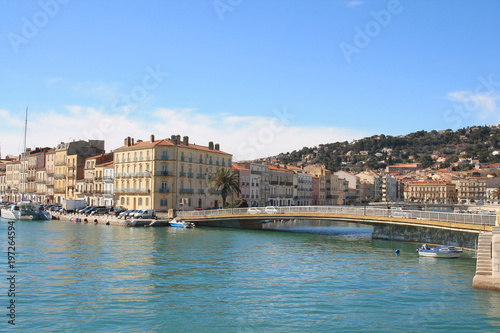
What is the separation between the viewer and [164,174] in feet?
289

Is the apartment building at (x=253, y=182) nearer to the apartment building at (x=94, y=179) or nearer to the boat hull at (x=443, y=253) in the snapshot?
the apartment building at (x=94, y=179)

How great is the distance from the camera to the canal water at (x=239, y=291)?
22.2 m

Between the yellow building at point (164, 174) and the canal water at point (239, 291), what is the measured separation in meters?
40.9

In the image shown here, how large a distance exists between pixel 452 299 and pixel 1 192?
142497 mm

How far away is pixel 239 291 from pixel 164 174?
61.6m

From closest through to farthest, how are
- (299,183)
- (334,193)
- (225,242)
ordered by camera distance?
(225,242), (299,183), (334,193)

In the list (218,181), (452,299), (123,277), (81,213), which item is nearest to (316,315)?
(452,299)

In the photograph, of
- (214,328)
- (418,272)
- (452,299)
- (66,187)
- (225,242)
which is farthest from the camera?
(66,187)

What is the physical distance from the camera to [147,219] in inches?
3039

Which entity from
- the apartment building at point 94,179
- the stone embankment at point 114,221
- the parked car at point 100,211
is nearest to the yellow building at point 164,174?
the parked car at point 100,211

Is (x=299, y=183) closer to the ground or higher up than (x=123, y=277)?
higher up

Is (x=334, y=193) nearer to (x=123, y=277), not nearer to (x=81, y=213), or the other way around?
(x=81, y=213)

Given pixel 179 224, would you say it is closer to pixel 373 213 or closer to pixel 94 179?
pixel 373 213

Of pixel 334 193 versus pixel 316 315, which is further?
pixel 334 193
